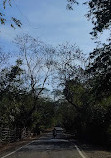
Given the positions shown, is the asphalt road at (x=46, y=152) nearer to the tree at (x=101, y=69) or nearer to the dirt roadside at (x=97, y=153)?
the dirt roadside at (x=97, y=153)

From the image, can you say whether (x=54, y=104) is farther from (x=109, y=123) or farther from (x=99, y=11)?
(x=99, y=11)

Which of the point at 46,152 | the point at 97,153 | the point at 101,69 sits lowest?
the point at 97,153

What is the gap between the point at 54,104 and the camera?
9088 centimetres

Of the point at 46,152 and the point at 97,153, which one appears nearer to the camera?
the point at 46,152

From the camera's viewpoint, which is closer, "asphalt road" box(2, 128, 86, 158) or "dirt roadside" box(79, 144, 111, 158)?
"asphalt road" box(2, 128, 86, 158)

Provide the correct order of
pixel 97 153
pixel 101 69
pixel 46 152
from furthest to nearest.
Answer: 1. pixel 97 153
2. pixel 46 152
3. pixel 101 69

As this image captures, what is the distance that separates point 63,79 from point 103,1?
3334 cm

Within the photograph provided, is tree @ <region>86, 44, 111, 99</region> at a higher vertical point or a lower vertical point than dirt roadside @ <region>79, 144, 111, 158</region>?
higher

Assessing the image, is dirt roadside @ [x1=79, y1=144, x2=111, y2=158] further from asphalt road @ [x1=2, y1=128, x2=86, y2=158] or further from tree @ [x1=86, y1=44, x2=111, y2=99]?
tree @ [x1=86, y1=44, x2=111, y2=99]

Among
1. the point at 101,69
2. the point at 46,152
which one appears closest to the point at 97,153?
the point at 46,152

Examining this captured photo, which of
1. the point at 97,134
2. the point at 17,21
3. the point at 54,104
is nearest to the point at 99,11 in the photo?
the point at 17,21

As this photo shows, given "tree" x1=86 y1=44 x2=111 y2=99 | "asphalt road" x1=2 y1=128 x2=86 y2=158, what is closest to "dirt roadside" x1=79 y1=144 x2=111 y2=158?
"asphalt road" x1=2 y1=128 x2=86 y2=158

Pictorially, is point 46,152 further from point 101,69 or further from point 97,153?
point 101,69

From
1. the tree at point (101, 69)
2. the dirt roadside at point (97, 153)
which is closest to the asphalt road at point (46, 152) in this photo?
the dirt roadside at point (97, 153)
